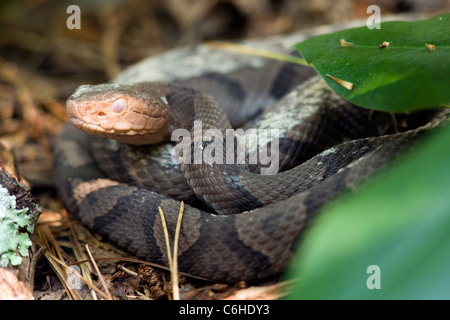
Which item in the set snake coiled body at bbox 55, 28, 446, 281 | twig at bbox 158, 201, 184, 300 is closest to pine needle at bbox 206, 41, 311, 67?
snake coiled body at bbox 55, 28, 446, 281

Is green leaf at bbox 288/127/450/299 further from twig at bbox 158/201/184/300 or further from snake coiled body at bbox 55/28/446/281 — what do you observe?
twig at bbox 158/201/184/300

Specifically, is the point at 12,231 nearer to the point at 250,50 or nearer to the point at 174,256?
the point at 174,256

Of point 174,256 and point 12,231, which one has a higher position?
point 12,231

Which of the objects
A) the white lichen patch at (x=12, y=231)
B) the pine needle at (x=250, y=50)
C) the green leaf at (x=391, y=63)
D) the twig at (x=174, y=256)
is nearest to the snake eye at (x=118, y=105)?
the twig at (x=174, y=256)

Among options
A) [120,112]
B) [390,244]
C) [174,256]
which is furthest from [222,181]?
[390,244]

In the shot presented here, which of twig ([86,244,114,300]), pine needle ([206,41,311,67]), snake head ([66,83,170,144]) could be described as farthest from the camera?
pine needle ([206,41,311,67])
